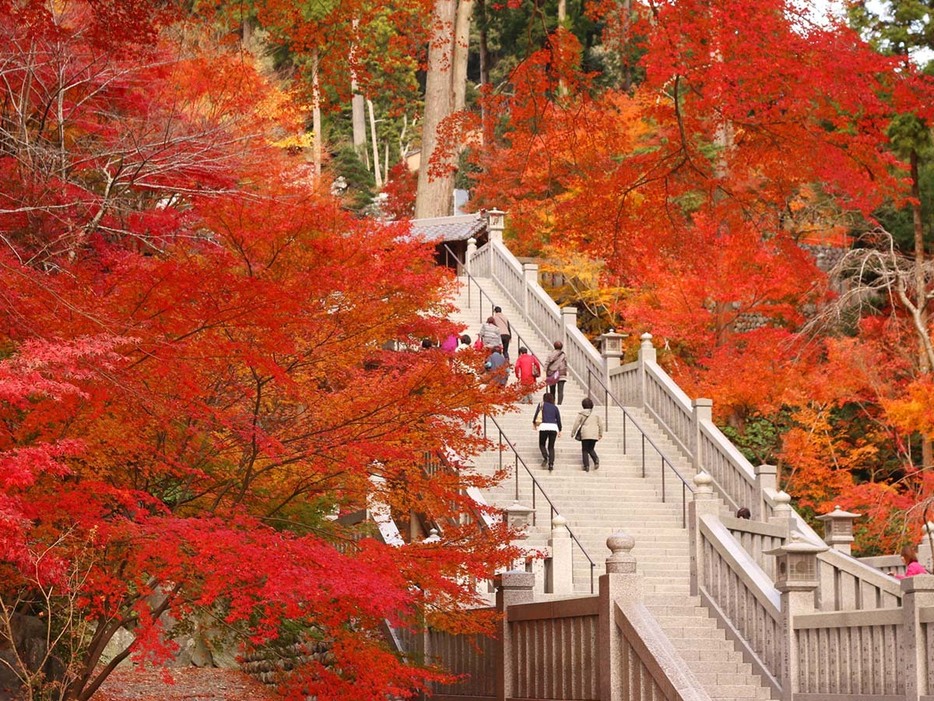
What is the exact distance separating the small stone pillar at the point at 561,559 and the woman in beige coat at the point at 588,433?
13.7ft

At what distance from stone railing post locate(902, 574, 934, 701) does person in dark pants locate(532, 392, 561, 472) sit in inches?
378

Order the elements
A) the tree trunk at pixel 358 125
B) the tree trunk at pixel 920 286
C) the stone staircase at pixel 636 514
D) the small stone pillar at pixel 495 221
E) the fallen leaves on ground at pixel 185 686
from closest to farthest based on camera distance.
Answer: the stone staircase at pixel 636 514 → the fallen leaves on ground at pixel 185 686 → the tree trunk at pixel 920 286 → the small stone pillar at pixel 495 221 → the tree trunk at pixel 358 125

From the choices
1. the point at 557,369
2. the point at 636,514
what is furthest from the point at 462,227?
the point at 636,514

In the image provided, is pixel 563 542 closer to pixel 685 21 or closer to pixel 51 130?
pixel 685 21

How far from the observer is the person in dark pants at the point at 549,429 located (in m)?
21.4

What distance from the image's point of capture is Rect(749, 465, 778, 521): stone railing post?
20.5 metres

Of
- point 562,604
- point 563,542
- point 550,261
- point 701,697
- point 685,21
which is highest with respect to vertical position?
point 550,261

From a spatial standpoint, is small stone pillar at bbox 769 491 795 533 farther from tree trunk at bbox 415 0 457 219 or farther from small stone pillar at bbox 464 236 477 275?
small stone pillar at bbox 464 236 477 275

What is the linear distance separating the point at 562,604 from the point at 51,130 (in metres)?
10.1

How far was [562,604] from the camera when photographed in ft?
41.8

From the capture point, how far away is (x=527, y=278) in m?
30.9

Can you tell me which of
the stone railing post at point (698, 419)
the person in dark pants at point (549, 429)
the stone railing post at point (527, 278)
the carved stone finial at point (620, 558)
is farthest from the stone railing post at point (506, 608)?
the stone railing post at point (527, 278)

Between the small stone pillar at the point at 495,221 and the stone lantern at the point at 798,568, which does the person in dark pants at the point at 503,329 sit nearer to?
the small stone pillar at the point at 495,221

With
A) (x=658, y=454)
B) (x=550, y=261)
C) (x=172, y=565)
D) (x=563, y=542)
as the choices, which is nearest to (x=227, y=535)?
(x=172, y=565)
